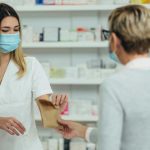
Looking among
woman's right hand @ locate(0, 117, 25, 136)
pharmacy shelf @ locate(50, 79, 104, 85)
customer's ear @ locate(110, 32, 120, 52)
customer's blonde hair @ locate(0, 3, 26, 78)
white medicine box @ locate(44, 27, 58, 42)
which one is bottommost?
pharmacy shelf @ locate(50, 79, 104, 85)

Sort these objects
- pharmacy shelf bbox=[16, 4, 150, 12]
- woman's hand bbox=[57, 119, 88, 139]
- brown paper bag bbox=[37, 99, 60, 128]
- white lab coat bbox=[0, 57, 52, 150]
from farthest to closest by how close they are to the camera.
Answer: pharmacy shelf bbox=[16, 4, 150, 12], white lab coat bbox=[0, 57, 52, 150], brown paper bag bbox=[37, 99, 60, 128], woman's hand bbox=[57, 119, 88, 139]

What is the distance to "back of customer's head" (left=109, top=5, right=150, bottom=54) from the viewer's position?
1185mm

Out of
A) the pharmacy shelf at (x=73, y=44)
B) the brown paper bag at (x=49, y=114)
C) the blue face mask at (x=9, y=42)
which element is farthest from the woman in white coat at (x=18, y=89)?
the pharmacy shelf at (x=73, y=44)

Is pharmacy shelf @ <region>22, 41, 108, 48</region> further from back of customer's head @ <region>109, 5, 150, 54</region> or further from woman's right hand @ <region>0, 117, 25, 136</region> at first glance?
back of customer's head @ <region>109, 5, 150, 54</region>

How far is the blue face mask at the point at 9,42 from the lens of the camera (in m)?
2.04

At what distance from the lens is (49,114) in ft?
5.42

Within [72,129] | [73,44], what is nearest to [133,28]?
[72,129]

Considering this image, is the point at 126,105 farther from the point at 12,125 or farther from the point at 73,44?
the point at 73,44

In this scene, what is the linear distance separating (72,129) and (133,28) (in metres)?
0.55

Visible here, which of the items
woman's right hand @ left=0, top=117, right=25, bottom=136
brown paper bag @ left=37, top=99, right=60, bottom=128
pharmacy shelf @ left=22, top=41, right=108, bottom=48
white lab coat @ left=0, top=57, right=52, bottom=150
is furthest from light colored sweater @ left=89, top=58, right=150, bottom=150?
pharmacy shelf @ left=22, top=41, right=108, bottom=48

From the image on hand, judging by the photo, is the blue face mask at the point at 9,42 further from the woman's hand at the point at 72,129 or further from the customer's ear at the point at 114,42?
the customer's ear at the point at 114,42

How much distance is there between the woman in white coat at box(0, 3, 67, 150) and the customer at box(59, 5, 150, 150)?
82 centimetres

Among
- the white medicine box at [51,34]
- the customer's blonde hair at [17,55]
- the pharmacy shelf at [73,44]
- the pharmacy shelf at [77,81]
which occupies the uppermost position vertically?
the customer's blonde hair at [17,55]

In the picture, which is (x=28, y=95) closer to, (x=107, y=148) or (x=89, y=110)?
(x=107, y=148)
